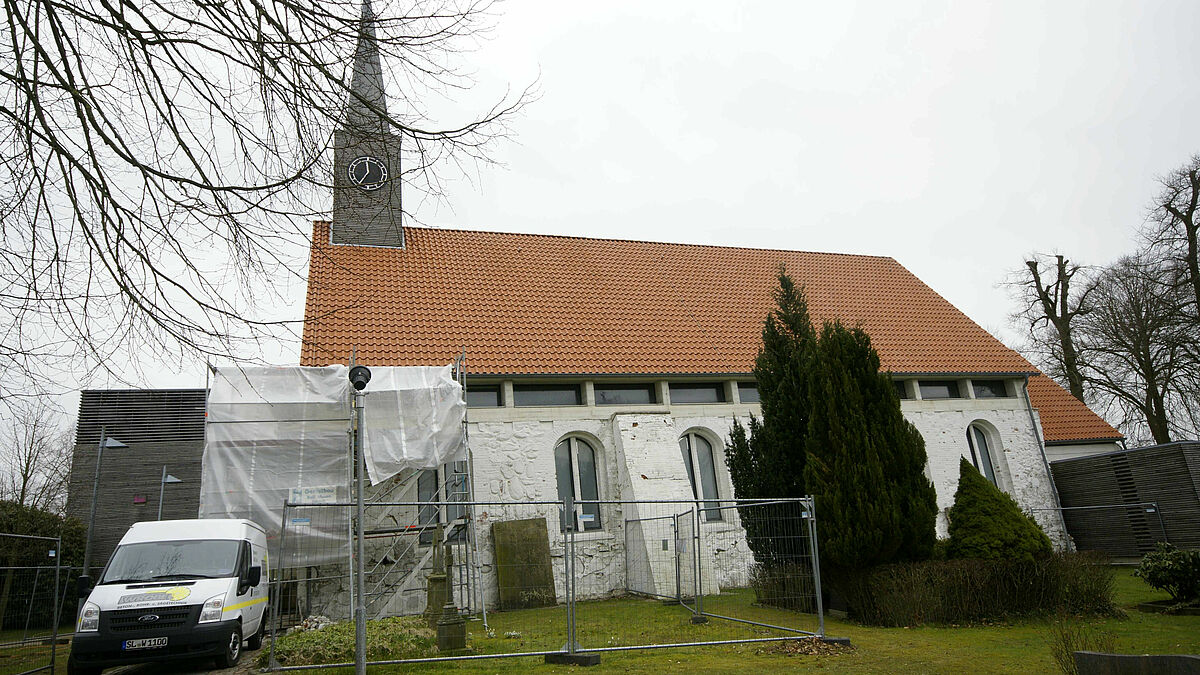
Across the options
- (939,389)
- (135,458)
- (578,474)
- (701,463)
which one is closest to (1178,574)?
(939,389)

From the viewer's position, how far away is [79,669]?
311 inches

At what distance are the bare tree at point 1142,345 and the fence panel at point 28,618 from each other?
2358cm

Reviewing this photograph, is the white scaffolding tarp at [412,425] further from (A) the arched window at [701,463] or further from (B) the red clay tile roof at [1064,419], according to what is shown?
(B) the red clay tile roof at [1064,419]

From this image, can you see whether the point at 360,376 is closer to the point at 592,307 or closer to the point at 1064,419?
the point at 592,307

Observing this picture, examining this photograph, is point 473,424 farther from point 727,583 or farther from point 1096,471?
point 1096,471

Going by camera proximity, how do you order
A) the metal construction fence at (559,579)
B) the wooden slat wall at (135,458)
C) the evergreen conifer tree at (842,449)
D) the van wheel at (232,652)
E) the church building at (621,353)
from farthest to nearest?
the wooden slat wall at (135,458), the church building at (621,353), the evergreen conifer tree at (842,449), the van wheel at (232,652), the metal construction fence at (559,579)

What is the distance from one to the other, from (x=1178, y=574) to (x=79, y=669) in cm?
1449

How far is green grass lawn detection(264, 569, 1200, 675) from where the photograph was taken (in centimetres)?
724

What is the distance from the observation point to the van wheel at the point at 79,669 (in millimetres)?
7816

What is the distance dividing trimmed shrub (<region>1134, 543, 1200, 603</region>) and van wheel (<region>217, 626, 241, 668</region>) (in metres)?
12.8

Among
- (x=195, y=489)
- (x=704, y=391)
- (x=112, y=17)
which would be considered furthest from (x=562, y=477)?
(x=112, y=17)

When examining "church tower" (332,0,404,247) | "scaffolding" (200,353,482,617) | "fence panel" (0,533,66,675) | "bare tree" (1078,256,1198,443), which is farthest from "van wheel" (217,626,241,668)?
"bare tree" (1078,256,1198,443)

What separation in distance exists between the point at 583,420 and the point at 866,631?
23.6ft

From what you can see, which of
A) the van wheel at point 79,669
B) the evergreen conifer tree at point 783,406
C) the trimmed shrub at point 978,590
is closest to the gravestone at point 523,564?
the evergreen conifer tree at point 783,406
